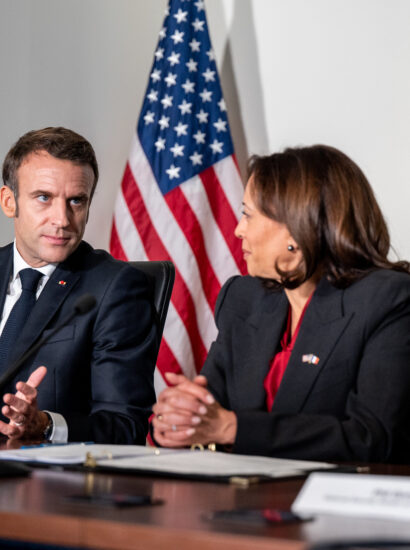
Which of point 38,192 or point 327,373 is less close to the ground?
point 38,192

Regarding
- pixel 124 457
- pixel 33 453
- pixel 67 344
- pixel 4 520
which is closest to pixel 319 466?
pixel 124 457

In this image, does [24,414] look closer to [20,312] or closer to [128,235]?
[20,312]

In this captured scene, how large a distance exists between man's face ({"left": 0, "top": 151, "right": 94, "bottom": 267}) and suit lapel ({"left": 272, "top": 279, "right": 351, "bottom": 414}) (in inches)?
36.3

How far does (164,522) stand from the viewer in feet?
3.34

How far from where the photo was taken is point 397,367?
197 cm

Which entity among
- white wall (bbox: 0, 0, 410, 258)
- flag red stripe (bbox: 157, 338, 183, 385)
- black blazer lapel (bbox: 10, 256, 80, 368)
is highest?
white wall (bbox: 0, 0, 410, 258)

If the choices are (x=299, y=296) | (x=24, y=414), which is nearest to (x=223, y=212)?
(x=299, y=296)

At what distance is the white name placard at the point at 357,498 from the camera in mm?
1055

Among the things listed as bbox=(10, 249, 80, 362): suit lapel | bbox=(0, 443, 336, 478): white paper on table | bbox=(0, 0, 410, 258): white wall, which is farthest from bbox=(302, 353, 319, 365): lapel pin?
bbox=(0, 0, 410, 258): white wall

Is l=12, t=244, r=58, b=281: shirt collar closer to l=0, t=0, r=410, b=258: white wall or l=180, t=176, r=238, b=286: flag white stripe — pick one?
l=0, t=0, r=410, b=258: white wall

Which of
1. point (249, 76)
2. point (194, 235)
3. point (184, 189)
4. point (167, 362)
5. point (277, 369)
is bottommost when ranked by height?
point (167, 362)

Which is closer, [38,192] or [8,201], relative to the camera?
[38,192]

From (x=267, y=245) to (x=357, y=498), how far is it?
46.0 inches

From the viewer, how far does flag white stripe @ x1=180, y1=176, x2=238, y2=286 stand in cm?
412
